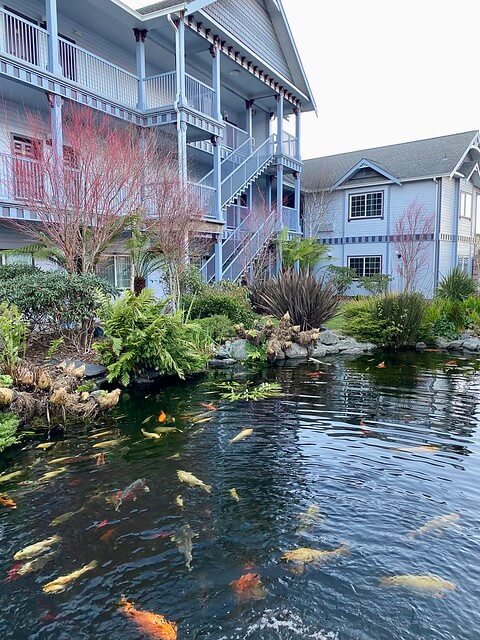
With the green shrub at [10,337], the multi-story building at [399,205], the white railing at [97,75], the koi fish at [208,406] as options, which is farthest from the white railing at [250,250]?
the green shrub at [10,337]

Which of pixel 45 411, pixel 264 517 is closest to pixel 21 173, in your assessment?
pixel 45 411

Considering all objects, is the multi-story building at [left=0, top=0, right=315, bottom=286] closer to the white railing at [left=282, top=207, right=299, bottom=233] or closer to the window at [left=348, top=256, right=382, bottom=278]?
the white railing at [left=282, top=207, right=299, bottom=233]

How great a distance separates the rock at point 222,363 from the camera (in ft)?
37.1

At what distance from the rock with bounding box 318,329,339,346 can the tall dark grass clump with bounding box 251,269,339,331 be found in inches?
11.6

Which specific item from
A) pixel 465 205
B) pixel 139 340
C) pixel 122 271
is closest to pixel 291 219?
pixel 122 271

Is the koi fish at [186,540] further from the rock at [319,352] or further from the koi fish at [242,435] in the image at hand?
the rock at [319,352]

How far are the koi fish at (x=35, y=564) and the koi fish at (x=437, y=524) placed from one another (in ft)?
10.0

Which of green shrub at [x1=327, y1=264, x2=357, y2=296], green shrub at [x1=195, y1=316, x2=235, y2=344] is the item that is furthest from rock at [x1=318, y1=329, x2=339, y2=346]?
green shrub at [x1=327, y1=264, x2=357, y2=296]

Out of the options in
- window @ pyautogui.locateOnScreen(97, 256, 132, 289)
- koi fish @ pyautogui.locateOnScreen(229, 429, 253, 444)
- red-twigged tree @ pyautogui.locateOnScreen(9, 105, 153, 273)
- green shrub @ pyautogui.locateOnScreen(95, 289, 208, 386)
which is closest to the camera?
koi fish @ pyautogui.locateOnScreen(229, 429, 253, 444)

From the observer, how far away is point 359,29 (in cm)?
1705

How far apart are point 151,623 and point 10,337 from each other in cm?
578

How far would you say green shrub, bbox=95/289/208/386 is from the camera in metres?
8.96

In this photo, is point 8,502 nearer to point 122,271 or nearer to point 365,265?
point 122,271

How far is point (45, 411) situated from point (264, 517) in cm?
404
